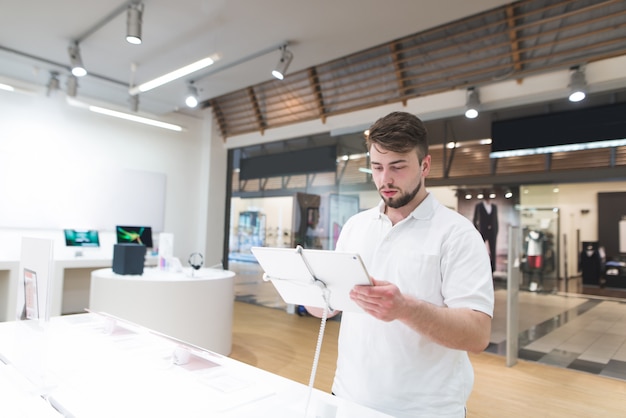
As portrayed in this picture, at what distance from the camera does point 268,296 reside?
8547mm

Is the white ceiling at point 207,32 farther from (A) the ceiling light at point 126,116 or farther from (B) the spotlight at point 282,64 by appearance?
(A) the ceiling light at point 126,116

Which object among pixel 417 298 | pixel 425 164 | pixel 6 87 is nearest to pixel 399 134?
pixel 425 164

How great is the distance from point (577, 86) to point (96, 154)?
284 inches

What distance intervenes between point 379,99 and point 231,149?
3908 mm

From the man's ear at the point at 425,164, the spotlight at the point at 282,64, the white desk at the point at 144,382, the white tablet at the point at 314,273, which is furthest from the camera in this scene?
the spotlight at the point at 282,64

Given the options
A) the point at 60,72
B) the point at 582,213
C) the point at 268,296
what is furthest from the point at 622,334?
the point at 60,72

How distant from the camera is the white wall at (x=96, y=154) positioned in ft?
21.0

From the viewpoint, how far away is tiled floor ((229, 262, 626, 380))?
463 cm

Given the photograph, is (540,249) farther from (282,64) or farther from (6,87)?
(6,87)

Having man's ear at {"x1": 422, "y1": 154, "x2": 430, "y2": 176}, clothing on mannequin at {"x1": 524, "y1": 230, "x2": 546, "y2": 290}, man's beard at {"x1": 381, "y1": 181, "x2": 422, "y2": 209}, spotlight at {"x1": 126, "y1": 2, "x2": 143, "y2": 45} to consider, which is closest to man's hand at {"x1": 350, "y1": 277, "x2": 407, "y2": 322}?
man's beard at {"x1": 381, "y1": 181, "x2": 422, "y2": 209}

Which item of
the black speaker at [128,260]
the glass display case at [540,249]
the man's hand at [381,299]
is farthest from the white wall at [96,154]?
the man's hand at [381,299]

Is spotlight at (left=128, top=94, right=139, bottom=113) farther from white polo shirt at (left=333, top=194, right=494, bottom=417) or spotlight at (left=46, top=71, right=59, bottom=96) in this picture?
white polo shirt at (left=333, top=194, right=494, bottom=417)

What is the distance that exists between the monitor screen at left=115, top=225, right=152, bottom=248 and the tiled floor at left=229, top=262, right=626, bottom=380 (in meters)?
5.59

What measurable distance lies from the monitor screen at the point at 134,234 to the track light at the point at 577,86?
6.43m
